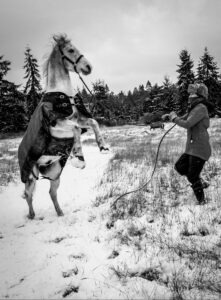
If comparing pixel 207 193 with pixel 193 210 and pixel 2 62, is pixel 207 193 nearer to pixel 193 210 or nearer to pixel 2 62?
pixel 193 210

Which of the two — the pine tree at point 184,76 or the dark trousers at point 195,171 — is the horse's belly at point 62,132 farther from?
the pine tree at point 184,76

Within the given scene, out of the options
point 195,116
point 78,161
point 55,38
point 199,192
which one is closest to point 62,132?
point 78,161

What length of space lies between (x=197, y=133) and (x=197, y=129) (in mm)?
78

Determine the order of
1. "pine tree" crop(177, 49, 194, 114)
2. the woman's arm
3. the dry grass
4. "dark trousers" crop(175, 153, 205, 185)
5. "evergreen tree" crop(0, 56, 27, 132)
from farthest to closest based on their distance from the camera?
"pine tree" crop(177, 49, 194, 114), "evergreen tree" crop(0, 56, 27, 132), "dark trousers" crop(175, 153, 205, 185), the woman's arm, the dry grass

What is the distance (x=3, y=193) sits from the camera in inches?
271

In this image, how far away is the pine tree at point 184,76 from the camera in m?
36.8

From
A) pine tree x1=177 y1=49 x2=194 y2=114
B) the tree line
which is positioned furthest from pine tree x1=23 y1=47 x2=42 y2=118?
pine tree x1=177 y1=49 x2=194 y2=114

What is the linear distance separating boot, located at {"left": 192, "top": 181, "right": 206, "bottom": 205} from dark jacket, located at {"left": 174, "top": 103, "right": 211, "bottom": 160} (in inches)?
21.3

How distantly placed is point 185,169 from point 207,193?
894 mm

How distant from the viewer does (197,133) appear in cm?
455

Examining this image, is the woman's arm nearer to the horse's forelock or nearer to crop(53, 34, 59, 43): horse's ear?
the horse's forelock

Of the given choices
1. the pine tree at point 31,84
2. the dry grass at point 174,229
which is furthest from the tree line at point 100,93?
the dry grass at point 174,229

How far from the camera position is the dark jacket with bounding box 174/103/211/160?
4367 mm

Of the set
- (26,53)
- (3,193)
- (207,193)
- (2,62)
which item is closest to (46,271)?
(207,193)
